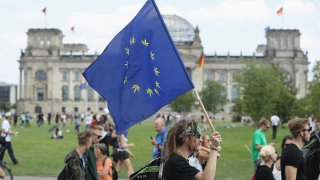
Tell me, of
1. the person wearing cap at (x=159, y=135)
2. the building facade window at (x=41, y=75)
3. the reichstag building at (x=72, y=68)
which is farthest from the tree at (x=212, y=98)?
the person wearing cap at (x=159, y=135)

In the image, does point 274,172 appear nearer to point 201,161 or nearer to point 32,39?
point 201,161

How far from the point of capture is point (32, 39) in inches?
5177

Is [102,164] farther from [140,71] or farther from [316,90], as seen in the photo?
[316,90]

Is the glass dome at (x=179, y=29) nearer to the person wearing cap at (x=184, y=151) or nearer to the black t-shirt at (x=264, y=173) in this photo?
the black t-shirt at (x=264, y=173)

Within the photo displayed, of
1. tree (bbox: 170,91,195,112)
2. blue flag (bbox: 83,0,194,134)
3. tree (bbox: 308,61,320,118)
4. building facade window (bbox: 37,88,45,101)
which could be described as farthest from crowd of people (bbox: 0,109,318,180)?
building facade window (bbox: 37,88,45,101)

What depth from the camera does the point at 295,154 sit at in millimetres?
7574

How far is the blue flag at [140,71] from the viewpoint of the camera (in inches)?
279

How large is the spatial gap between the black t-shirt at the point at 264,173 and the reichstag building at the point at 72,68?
4682 inches

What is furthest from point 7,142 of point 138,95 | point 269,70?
point 269,70

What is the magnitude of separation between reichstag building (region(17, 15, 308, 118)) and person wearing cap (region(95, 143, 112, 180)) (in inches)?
4641

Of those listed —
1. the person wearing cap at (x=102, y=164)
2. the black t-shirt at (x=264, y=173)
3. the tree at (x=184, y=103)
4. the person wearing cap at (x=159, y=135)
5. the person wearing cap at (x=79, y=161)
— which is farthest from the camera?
the tree at (x=184, y=103)

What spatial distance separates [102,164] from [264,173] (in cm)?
275

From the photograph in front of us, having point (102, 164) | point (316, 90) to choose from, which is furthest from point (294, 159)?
point (316, 90)

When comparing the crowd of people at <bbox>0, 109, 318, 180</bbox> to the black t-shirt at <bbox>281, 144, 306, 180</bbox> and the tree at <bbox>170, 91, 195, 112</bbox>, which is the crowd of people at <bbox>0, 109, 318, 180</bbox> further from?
the tree at <bbox>170, 91, 195, 112</bbox>
